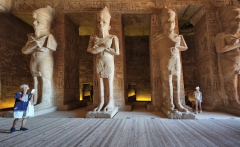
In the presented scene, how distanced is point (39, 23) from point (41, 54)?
1.21 metres

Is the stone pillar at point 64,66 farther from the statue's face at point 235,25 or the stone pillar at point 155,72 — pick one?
the statue's face at point 235,25

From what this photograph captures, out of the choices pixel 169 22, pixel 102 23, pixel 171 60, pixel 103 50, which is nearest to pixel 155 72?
pixel 171 60

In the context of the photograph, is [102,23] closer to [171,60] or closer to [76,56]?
[171,60]

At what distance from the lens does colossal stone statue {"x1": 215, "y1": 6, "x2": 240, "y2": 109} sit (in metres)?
4.97

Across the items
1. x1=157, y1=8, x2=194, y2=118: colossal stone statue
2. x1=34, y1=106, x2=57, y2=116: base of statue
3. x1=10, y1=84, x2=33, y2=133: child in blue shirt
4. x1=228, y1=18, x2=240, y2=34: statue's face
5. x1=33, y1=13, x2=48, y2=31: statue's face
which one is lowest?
x1=34, y1=106, x2=57, y2=116: base of statue

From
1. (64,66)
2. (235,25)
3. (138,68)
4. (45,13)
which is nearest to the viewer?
(235,25)

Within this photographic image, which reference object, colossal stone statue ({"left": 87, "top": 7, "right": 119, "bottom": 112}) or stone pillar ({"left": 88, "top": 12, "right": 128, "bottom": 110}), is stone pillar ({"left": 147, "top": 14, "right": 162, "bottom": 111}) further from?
colossal stone statue ({"left": 87, "top": 7, "right": 119, "bottom": 112})

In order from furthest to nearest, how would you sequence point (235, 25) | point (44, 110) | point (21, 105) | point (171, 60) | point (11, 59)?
point (11, 59) → point (44, 110) → point (235, 25) → point (171, 60) → point (21, 105)

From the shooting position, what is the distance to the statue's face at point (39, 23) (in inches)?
211

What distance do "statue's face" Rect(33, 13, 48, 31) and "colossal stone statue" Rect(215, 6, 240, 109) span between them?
6.82m

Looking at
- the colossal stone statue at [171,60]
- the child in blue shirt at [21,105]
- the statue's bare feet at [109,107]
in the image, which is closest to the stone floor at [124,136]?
the child in blue shirt at [21,105]

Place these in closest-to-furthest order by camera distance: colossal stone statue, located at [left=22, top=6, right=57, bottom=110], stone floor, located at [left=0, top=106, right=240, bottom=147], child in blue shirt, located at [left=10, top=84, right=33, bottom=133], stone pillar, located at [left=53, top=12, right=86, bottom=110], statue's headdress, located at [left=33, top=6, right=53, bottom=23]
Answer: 1. stone floor, located at [left=0, top=106, right=240, bottom=147]
2. child in blue shirt, located at [left=10, top=84, right=33, bottom=133]
3. colossal stone statue, located at [left=22, top=6, right=57, bottom=110]
4. statue's headdress, located at [left=33, top=6, right=53, bottom=23]
5. stone pillar, located at [left=53, top=12, right=86, bottom=110]

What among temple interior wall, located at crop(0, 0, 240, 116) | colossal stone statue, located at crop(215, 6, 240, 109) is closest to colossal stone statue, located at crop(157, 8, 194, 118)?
temple interior wall, located at crop(0, 0, 240, 116)

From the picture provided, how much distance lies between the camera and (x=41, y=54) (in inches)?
216
